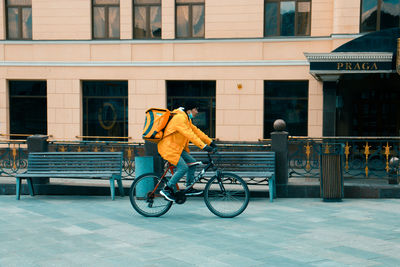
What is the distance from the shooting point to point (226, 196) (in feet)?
25.5

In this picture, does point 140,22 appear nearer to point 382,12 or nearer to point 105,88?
point 105,88

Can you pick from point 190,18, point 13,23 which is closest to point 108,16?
point 190,18

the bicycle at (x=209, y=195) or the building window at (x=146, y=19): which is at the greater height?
the building window at (x=146, y=19)

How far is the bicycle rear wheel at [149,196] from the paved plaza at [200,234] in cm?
16

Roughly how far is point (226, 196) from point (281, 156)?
6.86ft

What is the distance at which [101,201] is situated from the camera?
9297 millimetres

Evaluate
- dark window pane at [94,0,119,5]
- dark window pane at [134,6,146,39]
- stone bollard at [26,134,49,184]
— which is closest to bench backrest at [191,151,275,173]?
stone bollard at [26,134,49,184]

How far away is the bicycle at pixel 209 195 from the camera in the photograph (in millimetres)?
7707

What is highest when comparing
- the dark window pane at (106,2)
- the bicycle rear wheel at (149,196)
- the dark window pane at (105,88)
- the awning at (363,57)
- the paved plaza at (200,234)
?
the dark window pane at (106,2)

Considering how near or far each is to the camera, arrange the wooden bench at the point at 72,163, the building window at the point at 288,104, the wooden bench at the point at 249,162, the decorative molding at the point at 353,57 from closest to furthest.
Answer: the wooden bench at the point at 249,162, the wooden bench at the point at 72,163, the decorative molding at the point at 353,57, the building window at the point at 288,104

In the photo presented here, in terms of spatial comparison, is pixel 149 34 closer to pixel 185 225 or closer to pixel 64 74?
pixel 64 74

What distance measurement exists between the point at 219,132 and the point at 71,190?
24.5ft

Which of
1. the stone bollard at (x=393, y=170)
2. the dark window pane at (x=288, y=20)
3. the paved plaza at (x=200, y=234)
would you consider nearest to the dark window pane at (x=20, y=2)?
the dark window pane at (x=288, y=20)

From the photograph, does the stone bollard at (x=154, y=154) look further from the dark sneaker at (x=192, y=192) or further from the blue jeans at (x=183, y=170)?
the dark sneaker at (x=192, y=192)
